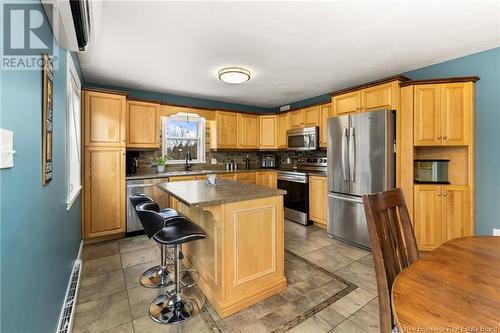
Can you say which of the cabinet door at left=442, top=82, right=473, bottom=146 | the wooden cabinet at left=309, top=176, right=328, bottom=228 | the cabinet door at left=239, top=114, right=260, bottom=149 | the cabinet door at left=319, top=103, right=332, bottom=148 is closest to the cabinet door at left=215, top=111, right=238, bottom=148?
the cabinet door at left=239, top=114, right=260, bottom=149

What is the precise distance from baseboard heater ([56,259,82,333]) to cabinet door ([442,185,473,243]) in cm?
384

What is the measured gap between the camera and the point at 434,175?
2.93 metres

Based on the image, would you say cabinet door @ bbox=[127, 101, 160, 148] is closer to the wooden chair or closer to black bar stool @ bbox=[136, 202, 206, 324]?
black bar stool @ bbox=[136, 202, 206, 324]

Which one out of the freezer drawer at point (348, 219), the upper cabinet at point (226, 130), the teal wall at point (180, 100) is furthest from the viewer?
the upper cabinet at point (226, 130)

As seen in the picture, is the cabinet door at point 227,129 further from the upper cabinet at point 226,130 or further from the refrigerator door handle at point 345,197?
the refrigerator door handle at point 345,197

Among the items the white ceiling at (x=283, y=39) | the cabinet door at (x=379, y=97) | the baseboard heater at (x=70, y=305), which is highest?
the white ceiling at (x=283, y=39)

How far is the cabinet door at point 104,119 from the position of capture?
10.5 feet

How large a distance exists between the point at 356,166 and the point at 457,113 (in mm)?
1253

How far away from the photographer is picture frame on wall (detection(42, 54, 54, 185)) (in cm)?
128

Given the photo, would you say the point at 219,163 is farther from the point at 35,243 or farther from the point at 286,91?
the point at 35,243

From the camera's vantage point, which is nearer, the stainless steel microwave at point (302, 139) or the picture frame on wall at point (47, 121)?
the picture frame on wall at point (47, 121)

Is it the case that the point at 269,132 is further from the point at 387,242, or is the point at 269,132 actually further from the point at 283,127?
the point at 387,242

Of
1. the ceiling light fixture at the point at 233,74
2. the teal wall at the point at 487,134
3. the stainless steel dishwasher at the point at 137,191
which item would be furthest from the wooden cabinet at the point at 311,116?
the stainless steel dishwasher at the point at 137,191

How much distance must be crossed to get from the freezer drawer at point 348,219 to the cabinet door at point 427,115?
1085mm
